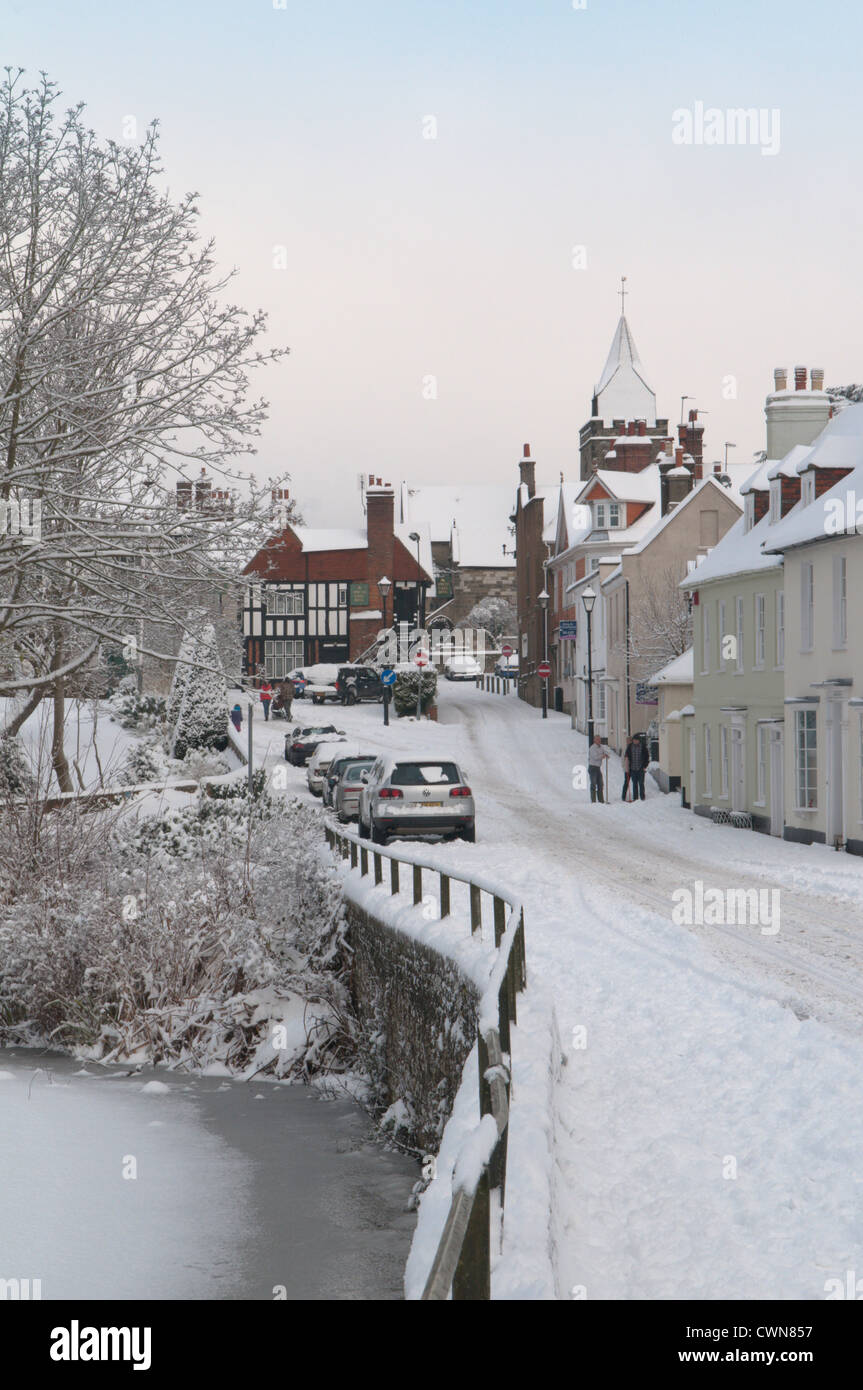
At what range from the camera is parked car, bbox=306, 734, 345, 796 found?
41.2 metres

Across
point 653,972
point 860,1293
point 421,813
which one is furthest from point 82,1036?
point 860,1293

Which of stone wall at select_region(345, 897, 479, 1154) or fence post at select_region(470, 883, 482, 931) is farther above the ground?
fence post at select_region(470, 883, 482, 931)

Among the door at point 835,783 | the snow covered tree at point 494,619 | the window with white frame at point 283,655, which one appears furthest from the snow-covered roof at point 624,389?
the door at point 835,783

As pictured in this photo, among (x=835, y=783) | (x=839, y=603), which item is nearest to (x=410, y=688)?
(x=839, y=603)

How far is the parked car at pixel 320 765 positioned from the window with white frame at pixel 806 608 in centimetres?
1545

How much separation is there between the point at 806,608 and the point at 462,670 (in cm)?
6973

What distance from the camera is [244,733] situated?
55.0 m

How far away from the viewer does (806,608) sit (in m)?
29.4

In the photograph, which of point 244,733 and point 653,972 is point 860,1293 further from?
point 244,733

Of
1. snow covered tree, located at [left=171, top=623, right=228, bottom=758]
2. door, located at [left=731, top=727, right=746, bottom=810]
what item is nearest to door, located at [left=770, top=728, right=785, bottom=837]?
door, located at [left=731, top=727, right=746, bottom=810]

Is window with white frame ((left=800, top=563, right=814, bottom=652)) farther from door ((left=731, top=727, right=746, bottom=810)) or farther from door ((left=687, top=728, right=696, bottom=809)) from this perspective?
door ((left=687, top=728, right=696, bottom=809))

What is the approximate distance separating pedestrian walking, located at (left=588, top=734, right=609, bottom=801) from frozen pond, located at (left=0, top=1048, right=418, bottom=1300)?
22.2 m

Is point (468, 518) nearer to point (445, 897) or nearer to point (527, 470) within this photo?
point (527, 470)
